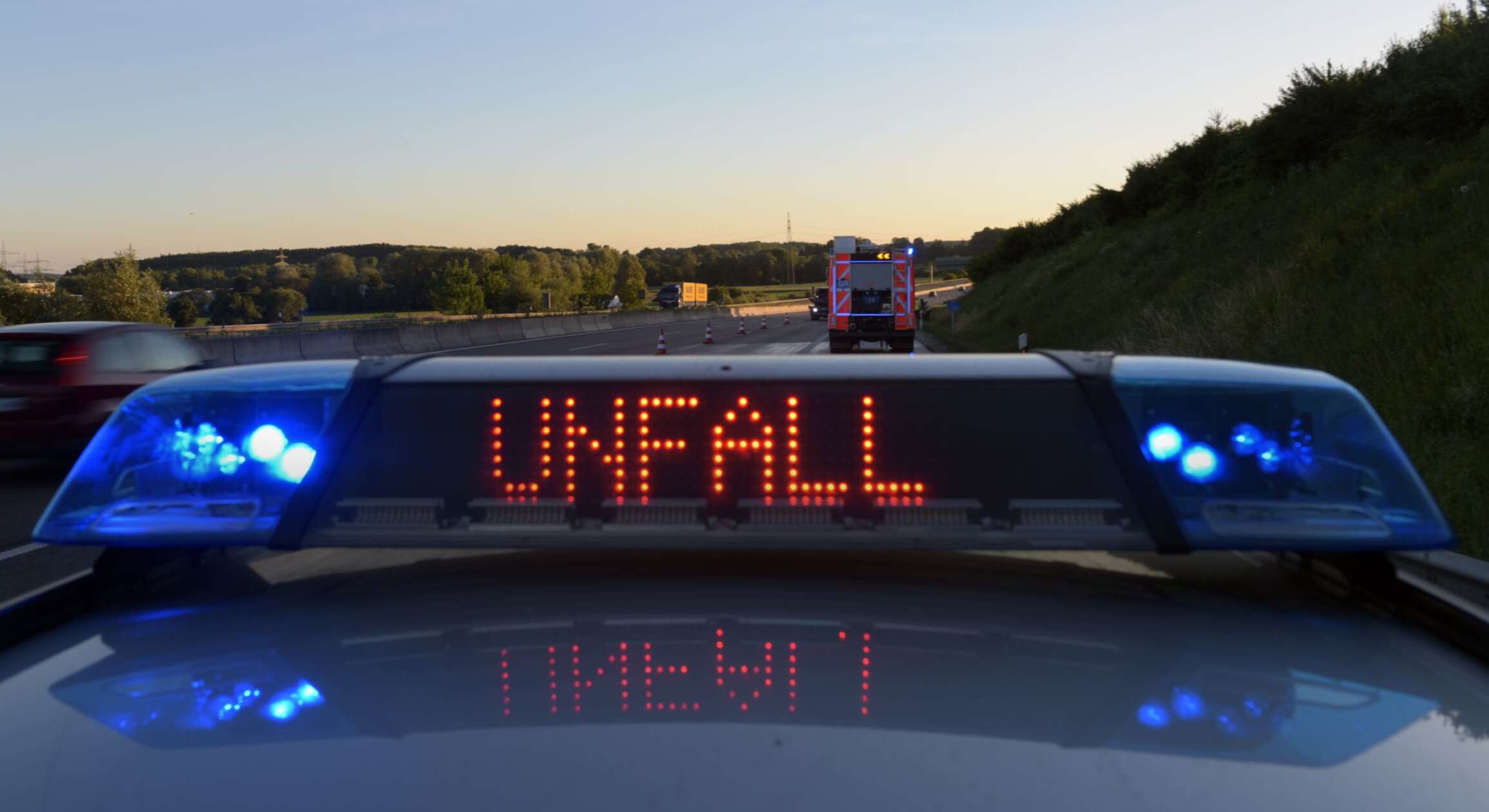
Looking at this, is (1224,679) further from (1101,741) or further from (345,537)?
(345,537)

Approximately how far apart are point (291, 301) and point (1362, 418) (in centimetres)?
14167

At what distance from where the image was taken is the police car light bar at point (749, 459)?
265 cm

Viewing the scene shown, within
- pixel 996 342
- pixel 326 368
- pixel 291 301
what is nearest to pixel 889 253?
pixel 996 342

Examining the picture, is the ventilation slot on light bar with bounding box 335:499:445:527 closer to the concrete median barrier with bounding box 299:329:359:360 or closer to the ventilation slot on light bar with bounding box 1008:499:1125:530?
the ventilation slot on light bar with bounding box 1008:499:1125:530

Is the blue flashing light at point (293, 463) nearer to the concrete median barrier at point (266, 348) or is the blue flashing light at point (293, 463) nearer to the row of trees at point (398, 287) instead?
the concrete median barrier at point (266, 348)

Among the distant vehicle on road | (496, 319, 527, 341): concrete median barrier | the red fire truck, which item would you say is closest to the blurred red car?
the red fire truck

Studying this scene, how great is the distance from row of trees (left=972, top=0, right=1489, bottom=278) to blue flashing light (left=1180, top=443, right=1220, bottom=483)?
20.5 m

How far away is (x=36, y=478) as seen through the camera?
43.7ft

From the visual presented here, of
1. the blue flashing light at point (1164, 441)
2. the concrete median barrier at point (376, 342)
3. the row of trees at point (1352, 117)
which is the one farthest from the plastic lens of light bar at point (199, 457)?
the concrete median barrier at point (376, 342)

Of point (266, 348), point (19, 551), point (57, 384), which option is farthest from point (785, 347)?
point (19, 551)

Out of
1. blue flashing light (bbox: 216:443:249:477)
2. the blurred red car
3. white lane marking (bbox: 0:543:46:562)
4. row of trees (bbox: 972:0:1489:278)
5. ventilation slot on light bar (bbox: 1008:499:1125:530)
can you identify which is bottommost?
white lane marking (bbox: 0:543:46:562)

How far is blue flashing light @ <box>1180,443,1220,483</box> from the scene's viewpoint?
2688 mm

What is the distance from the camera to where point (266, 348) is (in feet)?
106

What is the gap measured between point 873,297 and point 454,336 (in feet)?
52.5
